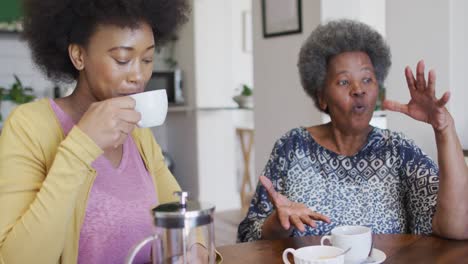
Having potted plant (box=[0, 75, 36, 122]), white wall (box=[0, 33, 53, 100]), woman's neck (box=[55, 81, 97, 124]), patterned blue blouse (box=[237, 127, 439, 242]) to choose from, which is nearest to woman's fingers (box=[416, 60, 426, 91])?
patterned blue blouse (box=[237, 127, 439, 242])

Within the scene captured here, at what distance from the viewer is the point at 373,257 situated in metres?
1.16

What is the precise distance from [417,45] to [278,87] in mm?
1195

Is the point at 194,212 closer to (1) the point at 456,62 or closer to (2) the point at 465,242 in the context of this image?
(2) the point at 465,242

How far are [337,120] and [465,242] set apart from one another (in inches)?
A: 21.2

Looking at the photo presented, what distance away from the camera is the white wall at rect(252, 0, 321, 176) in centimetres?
293

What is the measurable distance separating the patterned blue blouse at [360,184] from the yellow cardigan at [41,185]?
2.30ft

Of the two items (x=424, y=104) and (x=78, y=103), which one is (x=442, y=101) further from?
(x=78, y=103)

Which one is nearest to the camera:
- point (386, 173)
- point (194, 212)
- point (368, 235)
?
point (194, 212)

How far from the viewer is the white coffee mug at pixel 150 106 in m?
1.06

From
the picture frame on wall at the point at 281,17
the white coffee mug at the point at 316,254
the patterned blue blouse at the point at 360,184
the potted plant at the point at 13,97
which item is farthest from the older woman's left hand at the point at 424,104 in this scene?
the potted plant at the point at 13,97

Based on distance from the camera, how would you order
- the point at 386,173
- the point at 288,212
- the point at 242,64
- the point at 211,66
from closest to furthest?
the point at 288,212
the point at 386,173
the point at 211,66
the point at 242,64

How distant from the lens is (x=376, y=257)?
1.16 metres

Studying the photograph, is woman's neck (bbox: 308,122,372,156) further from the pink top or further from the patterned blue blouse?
the pink top

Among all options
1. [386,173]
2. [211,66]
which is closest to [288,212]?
[386,173]
